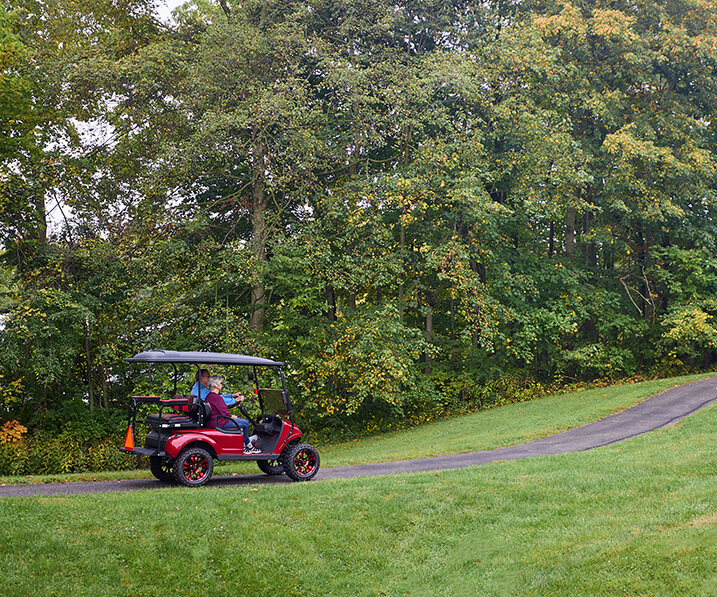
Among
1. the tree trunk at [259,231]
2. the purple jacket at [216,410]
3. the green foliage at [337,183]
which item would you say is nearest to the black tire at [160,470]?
the purple jacket at [216,410]

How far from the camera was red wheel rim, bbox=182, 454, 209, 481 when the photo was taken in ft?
33.1

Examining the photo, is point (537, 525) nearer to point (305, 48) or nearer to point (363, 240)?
point (363, 240)

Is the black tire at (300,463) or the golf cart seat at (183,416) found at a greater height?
the golf cart seat at (183,416)

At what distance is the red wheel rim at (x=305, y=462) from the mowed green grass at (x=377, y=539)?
82cm

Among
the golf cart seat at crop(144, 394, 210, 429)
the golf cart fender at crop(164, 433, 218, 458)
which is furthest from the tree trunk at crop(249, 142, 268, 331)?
the golf cart fender at crop(164, 433, 218, 458)

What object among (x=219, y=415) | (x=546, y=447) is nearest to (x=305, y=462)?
(x=219, y=415)

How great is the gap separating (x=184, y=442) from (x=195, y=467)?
55 centimetres

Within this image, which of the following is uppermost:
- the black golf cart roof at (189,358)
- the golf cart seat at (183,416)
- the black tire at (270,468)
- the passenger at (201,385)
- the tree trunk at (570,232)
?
the tree trunk at (570,232)

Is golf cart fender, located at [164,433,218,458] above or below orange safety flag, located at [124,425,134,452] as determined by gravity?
below

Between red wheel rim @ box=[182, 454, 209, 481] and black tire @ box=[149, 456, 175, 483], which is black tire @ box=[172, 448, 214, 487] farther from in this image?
black tire @ box=[149, 456, 175, 483]

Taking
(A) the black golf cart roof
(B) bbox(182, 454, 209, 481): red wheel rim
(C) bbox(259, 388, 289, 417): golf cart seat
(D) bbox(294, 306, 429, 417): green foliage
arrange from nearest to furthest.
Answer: (A) the black golf cart roof < (B) bbox(182, 454, 209, 481): red wheel rim < (C) bbox(259, 388, 289, 417): golf cart seat < (D) bbox(294, 306, 429, 417): green foliage

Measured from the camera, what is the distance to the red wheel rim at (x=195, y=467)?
10086mm

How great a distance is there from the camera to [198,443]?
10.1 meters

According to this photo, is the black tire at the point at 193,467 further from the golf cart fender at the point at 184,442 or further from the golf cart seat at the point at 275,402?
the golf cart seat at the point at 275,402
